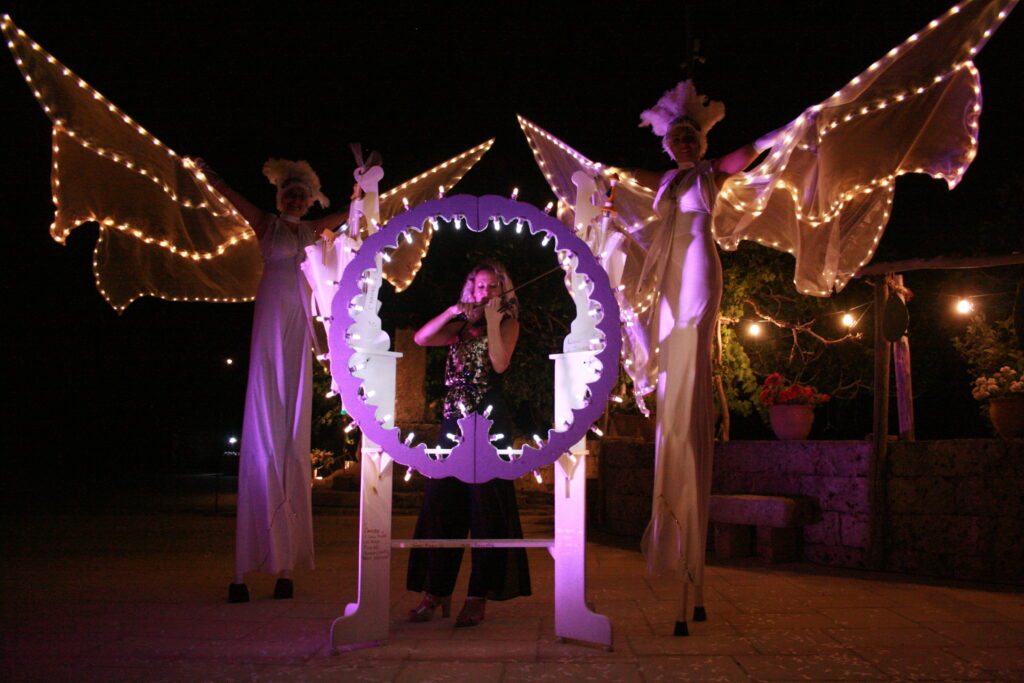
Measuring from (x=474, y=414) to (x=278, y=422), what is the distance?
4.85 ft

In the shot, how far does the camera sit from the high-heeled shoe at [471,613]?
371cm

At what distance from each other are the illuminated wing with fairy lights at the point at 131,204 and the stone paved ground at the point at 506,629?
1853 mm

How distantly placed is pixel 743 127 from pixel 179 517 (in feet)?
24.7

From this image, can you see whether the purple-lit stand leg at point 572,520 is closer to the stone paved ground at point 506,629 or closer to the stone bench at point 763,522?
the stone paved ground at point 506,629

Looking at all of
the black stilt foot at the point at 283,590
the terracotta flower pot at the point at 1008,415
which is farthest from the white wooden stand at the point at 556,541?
the terracotta flower pot at the point at 1008,415

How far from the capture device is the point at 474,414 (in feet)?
11.0

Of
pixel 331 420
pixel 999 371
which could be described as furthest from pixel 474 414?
pixel 331 420

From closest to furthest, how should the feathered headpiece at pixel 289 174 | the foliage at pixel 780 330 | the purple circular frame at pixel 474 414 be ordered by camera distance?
1. the purple circular frame at pixel 474 414
2. the feathered headpiece at pixel 289 174
3. the foliage at pixel 780 330

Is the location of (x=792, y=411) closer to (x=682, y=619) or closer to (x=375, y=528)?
(x=682, y=619)

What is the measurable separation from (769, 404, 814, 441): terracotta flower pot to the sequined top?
3.46 meters

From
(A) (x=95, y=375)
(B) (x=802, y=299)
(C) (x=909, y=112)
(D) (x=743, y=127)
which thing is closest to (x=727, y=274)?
(B) (x=802, y=299)

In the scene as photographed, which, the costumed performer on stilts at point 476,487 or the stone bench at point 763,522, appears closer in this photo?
the costumed performer on stilts at point 476,487

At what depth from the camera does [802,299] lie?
871 centimetres

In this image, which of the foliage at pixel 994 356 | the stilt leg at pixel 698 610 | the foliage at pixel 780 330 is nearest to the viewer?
the stilt leg at pixel 698 610
